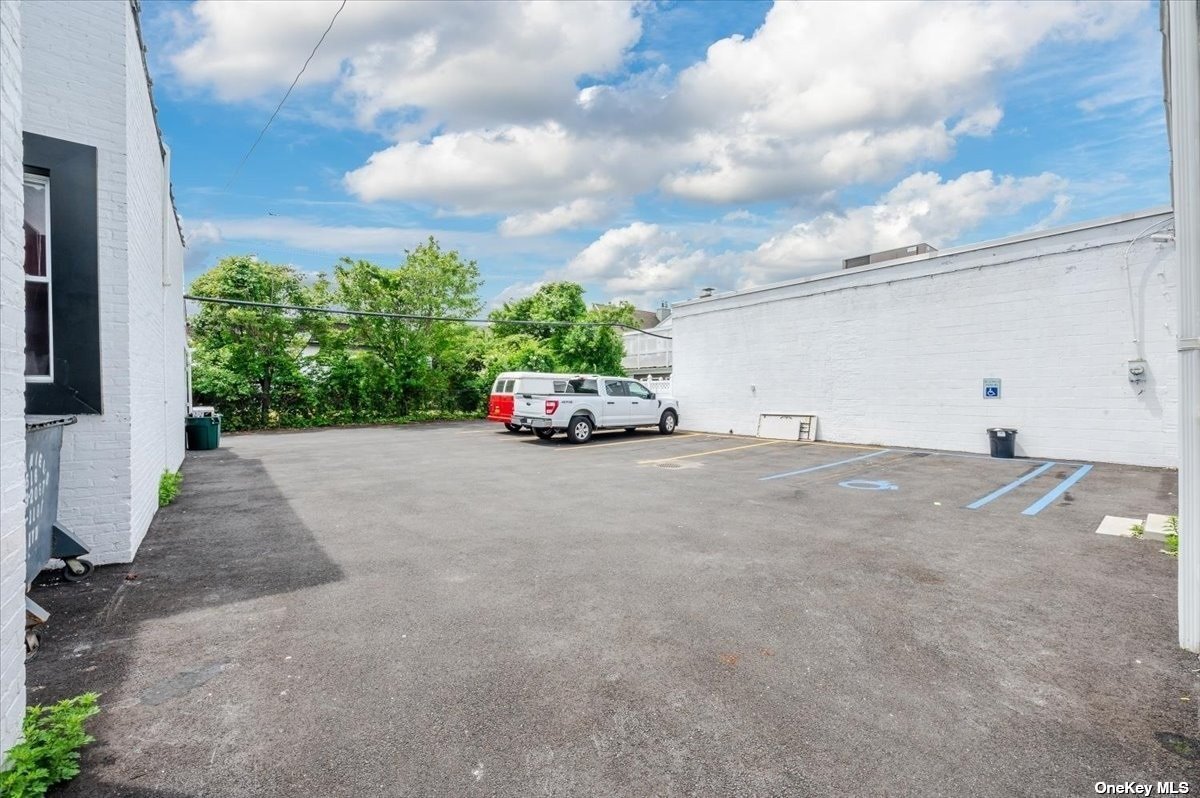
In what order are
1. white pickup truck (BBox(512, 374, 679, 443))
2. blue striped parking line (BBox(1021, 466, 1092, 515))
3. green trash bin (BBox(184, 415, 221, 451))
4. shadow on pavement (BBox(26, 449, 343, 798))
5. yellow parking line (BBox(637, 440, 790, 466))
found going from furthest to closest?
white pickup truck (BBox(512, 374, 679, 443)), green trash bin (BBox(184, 415, 221, 451)), yellow parking line (BBox(637, 440, 790, 466)), blue striped parking line (BBox(1021, 466, 1092, 515)), shadow on pavement (BBox(26, 449, 343, 798))

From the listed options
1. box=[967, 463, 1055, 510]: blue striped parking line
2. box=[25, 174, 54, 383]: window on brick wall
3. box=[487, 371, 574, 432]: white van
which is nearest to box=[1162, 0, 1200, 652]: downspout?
box=[967, 463, 1055, 510]: blue striped parking line

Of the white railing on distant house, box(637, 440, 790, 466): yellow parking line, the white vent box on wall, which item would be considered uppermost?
the white railing on distant house

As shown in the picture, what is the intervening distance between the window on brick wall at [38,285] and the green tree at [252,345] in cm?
1637

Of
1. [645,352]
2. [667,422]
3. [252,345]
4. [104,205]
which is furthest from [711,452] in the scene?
[645,352]

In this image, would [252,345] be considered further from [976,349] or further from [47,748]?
[976,349]

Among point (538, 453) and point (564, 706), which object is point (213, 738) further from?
point (538, 453)

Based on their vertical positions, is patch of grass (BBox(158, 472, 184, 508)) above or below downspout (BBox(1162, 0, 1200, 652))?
below

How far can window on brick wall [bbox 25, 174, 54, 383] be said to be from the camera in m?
4.70

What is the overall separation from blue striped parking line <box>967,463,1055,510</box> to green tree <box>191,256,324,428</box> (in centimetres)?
2052

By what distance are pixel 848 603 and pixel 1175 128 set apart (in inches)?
136

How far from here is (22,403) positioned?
2.56 m

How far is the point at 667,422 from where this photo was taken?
17.8 metres

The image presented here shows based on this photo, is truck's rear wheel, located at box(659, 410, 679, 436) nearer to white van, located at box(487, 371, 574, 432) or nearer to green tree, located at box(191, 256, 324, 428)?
white van, located at box(487, 371, 574, 432)

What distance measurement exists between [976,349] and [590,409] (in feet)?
29.3
